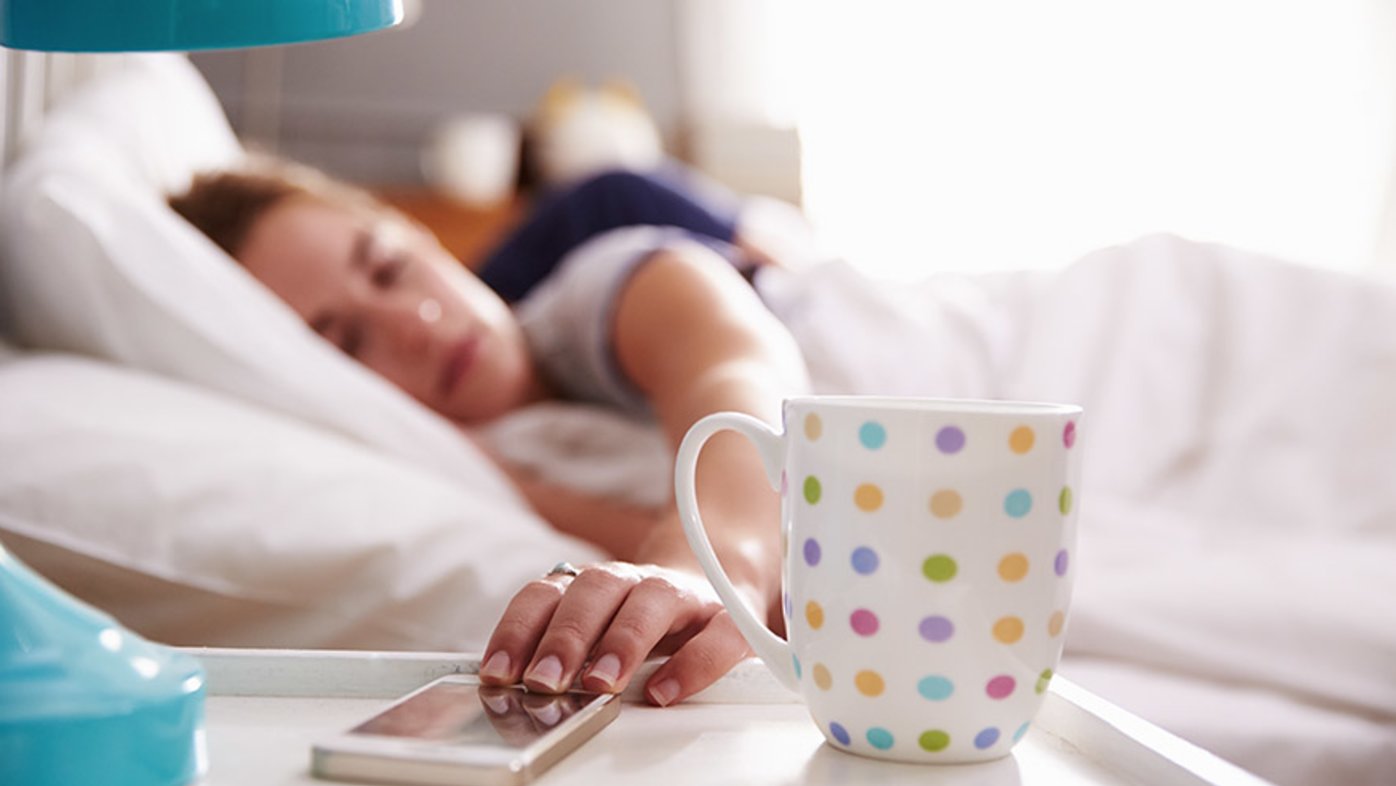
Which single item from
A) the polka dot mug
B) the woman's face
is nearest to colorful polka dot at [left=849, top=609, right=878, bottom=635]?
the polka dot mug

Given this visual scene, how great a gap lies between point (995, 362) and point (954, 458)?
2.86 feet

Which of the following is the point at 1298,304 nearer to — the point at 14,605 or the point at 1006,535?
the point at 1006,535

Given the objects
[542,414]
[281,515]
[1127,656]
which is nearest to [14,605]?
[281,515]

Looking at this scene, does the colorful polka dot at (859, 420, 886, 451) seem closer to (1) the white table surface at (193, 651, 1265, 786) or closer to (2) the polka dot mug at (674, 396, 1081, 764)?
(2) the polka dot mug at (674, 396, 1081, 764)

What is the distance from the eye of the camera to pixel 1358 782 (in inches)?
31.5

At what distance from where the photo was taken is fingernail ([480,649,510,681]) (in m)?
0.49

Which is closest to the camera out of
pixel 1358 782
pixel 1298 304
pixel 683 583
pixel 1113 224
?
pixel 683 583

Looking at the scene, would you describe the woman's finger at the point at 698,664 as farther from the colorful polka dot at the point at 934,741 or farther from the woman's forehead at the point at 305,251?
the woman's forehead at the point at 305,251

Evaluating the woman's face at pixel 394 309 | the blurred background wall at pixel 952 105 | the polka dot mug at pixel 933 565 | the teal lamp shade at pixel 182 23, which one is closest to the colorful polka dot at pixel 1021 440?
the polka dot mug at pixel 933 565

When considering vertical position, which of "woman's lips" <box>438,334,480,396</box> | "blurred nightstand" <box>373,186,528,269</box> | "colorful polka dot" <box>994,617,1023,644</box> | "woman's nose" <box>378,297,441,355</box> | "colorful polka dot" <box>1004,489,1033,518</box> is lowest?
"blurred nightstand" <box>373,186,528,269</box>

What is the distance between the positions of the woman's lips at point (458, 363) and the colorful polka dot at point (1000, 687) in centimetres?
97

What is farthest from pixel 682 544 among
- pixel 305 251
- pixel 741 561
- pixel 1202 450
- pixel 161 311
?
pixel 305 251

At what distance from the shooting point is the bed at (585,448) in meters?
0.85

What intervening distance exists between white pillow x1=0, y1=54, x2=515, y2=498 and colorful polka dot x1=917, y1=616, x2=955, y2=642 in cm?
69
